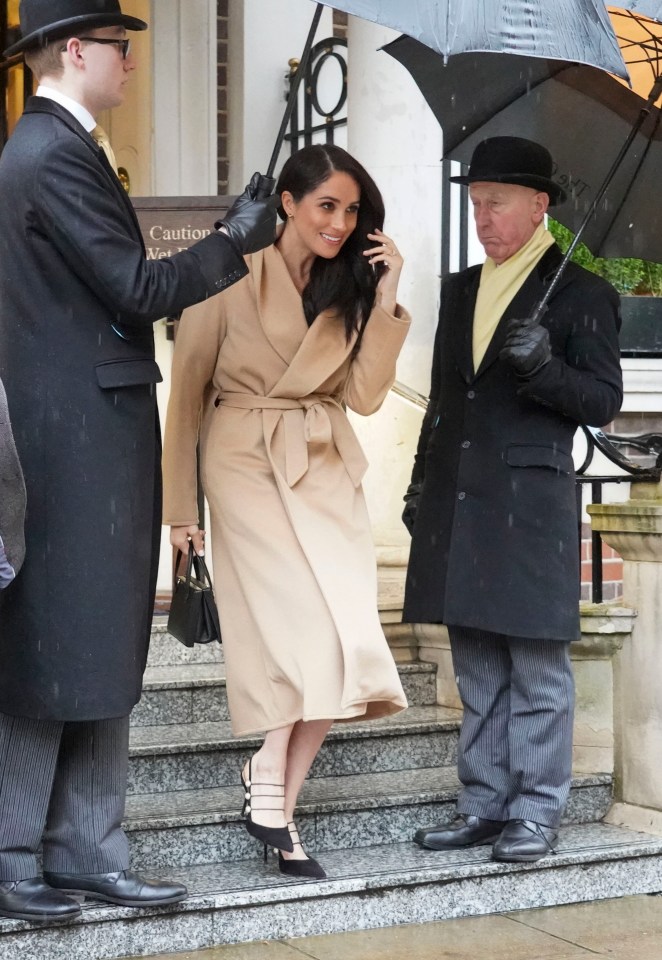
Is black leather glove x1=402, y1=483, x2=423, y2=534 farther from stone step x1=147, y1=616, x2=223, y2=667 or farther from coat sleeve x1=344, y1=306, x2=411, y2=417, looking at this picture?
stone step x1=147, y1=616, x2=223, y2=667

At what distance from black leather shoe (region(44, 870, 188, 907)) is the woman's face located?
1.68m

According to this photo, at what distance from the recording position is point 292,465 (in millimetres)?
4078

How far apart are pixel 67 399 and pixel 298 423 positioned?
2.55ft

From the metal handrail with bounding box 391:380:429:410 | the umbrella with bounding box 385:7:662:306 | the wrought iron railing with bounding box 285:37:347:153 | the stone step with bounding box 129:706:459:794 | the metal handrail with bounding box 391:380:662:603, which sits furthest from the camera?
the wrought iron railing with bounding box 285:37:347:153

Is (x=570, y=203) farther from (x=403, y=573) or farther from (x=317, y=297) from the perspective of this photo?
(x=403, y=573)

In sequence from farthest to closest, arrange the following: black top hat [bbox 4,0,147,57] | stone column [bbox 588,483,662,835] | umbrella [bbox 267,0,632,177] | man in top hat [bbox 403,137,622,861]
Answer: stone column [bbox 588,483,662,835] → man in top hat [bbox 403,137,622,861] → black top hat [bbox 4,0,147,57] → umbrella [bbox 267,0,632,177]

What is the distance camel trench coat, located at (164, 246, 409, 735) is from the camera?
13.1 feet

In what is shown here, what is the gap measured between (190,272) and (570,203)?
1.68 m

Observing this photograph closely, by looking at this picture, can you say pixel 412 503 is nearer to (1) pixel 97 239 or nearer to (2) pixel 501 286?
(2) pixel 501 286

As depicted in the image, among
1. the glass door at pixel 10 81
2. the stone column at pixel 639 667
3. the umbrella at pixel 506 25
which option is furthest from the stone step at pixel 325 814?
the glass door at pixel 10 81

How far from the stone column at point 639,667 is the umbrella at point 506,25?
182cm

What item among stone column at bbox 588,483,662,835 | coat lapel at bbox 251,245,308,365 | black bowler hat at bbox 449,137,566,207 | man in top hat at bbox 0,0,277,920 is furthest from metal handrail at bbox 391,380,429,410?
man in top hat at bbox 0,0,277,920

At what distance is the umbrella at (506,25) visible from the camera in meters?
3.38

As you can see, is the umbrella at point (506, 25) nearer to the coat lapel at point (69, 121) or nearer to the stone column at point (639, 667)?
the coat lapel at point (69, 121)
